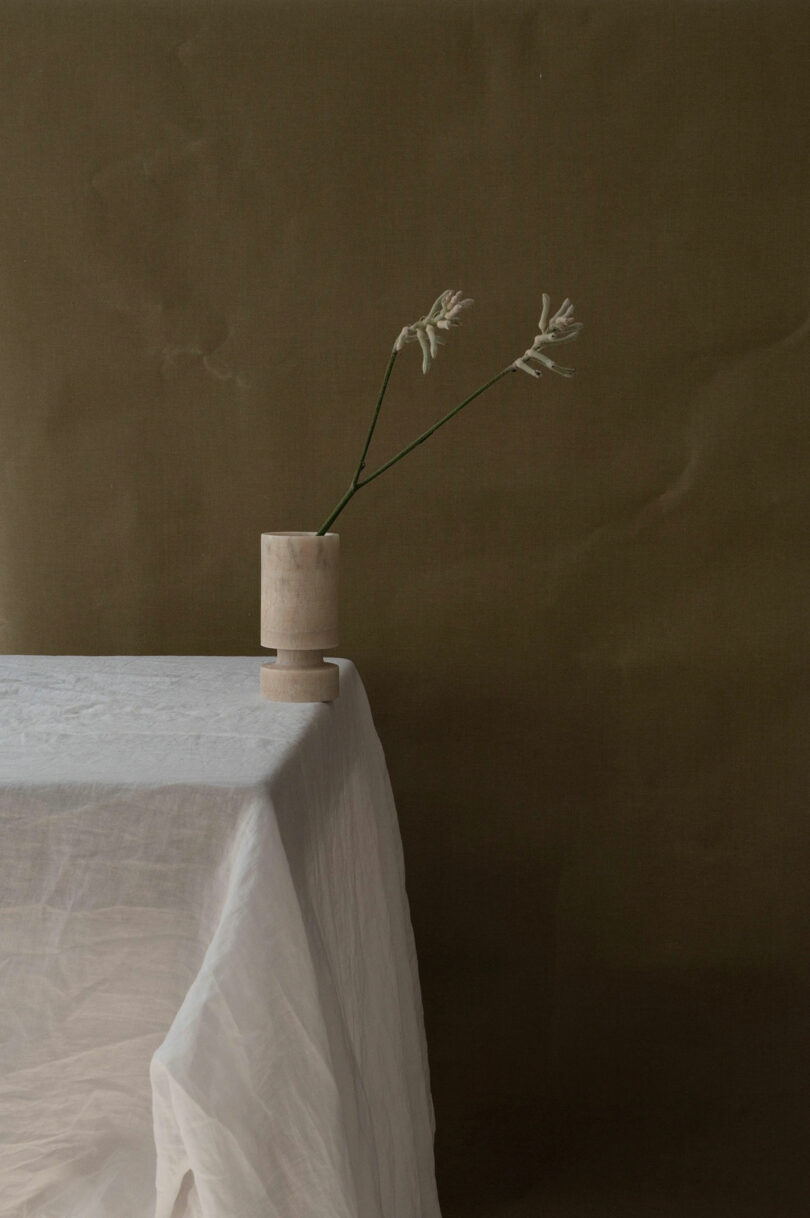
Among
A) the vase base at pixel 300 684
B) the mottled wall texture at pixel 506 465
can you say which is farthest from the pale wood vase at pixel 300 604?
the mottled wall texture at pixel 506 465

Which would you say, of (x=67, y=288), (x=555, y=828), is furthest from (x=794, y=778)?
(x=67, y=288)

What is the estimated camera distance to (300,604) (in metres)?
1.13

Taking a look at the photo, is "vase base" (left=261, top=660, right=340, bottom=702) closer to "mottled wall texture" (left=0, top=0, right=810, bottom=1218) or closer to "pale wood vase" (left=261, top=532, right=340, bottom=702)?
"pale wood vase" (left=261, top=532, right=340, bottom=702)

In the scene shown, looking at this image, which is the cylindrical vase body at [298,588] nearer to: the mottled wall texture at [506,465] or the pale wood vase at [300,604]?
the pale wood vase at [300,604]

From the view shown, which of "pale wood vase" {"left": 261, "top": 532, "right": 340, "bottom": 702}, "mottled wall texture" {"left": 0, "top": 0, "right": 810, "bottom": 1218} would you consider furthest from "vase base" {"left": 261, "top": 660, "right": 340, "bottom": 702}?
"mottled wall texture" {"left": 0, "top": 0, "right": 810, "bottom": 1218}

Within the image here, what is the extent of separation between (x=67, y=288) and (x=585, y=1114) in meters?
1.48

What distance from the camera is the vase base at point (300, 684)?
1.17 metres

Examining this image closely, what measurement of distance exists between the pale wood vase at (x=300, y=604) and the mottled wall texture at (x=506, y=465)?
544mm

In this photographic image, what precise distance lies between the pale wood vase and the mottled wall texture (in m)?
0.54

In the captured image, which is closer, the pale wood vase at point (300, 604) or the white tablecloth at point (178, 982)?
the white tablecloth at point (178, 982)

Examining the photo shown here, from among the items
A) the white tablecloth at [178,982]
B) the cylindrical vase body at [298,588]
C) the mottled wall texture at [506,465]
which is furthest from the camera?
the mottled wall texture at [506,465]

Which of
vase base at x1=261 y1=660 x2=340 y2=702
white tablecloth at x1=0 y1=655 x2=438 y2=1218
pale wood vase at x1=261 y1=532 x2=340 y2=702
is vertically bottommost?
white tablecloth at x1=0 y1=655 x2=438 y2=1218

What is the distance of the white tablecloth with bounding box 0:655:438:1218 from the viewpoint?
80 cm

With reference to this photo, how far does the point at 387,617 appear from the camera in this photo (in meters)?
1.71
